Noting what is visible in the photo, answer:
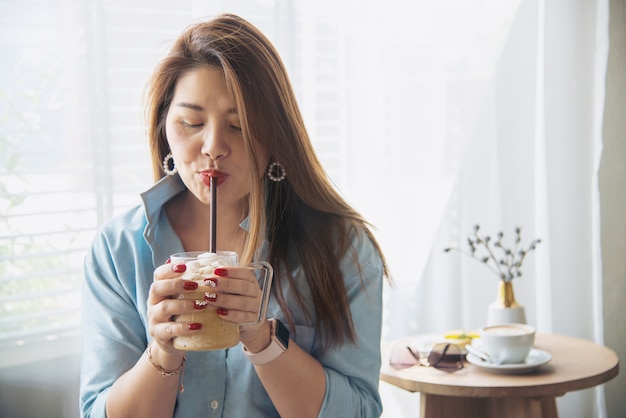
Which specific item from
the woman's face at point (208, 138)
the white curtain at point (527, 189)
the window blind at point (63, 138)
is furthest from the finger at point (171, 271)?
the white curtain at point (527, 189)

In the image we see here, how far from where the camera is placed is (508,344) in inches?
79.4

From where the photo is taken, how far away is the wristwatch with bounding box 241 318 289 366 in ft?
4.06

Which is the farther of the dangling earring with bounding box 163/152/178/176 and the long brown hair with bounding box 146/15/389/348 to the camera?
the dangling earring with bounding box 163/152/178/176

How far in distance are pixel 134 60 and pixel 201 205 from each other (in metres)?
1.08

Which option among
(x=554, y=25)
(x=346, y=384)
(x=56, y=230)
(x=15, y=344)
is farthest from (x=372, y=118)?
(x=346, y=384)

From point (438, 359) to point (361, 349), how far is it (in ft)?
2.49

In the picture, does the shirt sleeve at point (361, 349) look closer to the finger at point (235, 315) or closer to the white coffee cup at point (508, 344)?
the finger at point (235, 315)

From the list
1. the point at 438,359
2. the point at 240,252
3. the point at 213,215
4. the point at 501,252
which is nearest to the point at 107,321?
the point at 240,252

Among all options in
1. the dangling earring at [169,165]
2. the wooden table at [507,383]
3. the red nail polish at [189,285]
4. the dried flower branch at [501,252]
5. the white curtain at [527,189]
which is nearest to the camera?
the red nail polish at [189,285]

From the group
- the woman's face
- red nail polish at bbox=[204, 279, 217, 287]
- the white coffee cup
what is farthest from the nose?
the white coffee cup

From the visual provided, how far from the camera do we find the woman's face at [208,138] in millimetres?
1272

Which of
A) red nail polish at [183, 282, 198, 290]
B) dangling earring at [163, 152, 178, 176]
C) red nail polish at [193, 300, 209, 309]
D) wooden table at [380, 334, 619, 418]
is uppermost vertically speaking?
dangling earring at [163, 152, 178, 176]

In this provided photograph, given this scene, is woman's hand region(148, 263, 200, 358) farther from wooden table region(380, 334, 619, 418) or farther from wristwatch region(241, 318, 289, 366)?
wooden table region(380, 334, 619, 418)

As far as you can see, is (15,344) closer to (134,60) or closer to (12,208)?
(12,208)
